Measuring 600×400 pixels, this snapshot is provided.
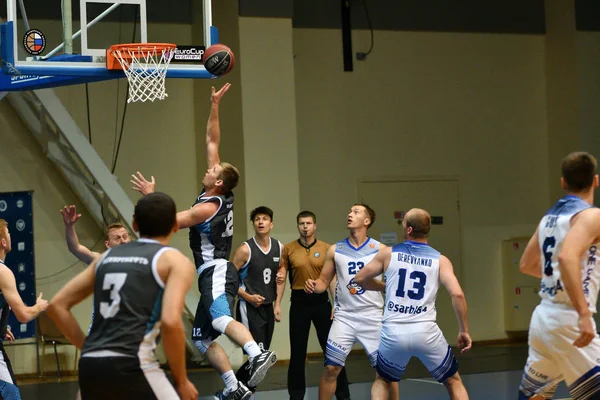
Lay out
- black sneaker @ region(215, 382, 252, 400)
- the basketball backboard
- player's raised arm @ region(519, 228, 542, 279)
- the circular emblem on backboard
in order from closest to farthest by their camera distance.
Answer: player's raised arm @ region(519, 228, 542, 279), black sneaker @ region(215, 382, 252, 400), the basketball backboard, the circular emblem on backboard

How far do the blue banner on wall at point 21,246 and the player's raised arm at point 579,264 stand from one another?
9.31m

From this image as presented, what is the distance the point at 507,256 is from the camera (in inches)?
618

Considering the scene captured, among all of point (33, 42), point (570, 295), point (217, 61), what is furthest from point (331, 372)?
point (33, 42)

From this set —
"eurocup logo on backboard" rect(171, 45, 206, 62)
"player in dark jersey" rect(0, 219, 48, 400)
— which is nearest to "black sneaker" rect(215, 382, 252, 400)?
"player in dark jersey" rect(0, 219, 48, 400)

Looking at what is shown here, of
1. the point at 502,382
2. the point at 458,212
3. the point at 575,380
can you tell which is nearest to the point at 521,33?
the point at 458,212

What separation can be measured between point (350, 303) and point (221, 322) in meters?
1.65

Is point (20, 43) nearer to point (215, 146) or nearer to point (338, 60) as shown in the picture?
point (338, 60)

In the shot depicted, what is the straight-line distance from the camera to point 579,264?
5273mm

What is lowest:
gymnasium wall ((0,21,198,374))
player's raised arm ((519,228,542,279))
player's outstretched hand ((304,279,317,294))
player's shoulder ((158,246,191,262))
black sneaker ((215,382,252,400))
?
black sneaker ((215,382,252,400))

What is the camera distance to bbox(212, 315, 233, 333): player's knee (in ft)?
25.0

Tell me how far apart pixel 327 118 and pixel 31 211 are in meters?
4.70

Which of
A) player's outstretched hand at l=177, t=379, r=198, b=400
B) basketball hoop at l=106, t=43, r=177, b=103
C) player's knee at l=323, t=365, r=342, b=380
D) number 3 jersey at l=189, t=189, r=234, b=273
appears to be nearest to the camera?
player's outstretched hand at l=177, t=379, r=198, b=400

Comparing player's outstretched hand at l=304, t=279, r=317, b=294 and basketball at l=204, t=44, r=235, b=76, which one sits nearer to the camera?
basketball at l=204, t=44, r=235, b=76

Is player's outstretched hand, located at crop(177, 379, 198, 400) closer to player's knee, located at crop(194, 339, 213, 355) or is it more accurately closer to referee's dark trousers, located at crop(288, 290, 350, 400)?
player's knee, located at crop(194, 339, 213, 355)
